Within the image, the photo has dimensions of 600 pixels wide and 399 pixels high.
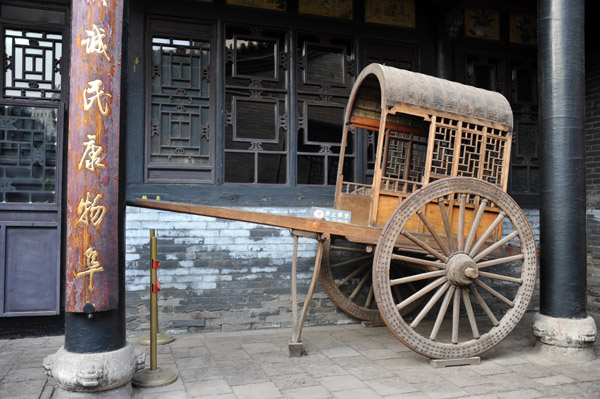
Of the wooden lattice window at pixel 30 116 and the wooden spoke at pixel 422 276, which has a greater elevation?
the wooden lattice window at pixel 30 116

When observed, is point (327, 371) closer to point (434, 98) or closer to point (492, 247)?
point (492, 247)

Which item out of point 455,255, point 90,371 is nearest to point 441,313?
point 455,255

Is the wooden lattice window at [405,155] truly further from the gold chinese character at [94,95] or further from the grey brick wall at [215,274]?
the gold chinese character at [94,95]

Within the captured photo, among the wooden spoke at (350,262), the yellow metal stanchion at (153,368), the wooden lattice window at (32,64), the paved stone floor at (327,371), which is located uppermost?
the wooden lattice window at (32,64)

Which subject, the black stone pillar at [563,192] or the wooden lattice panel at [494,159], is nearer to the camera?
the black stone pillar at [563,192]

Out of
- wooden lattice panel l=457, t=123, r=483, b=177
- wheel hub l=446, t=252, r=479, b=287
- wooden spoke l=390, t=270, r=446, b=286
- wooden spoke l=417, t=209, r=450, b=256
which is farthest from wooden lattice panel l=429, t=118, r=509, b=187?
wooden spoke l=390, t=270, r=446, b=286

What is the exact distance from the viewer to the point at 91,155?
3141 millimetres

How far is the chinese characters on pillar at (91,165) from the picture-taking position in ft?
10.2

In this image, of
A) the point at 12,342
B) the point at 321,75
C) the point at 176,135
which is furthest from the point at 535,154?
the point at 12,342

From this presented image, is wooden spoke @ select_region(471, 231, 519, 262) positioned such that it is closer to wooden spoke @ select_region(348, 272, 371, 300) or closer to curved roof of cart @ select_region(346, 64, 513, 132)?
curved roof of cart @ select_region(346, 64, 513, 132)

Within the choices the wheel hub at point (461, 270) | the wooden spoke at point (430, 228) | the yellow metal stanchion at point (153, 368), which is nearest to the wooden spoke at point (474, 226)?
the wheel hub at point (461, 270)

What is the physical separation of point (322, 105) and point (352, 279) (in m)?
2.07

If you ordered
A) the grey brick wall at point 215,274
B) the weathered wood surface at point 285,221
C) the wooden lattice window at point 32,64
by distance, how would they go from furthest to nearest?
the grey brick wall at point 215,274 < the wooden lattice window at point 32,64 < the weathered wood surface at point 285,221

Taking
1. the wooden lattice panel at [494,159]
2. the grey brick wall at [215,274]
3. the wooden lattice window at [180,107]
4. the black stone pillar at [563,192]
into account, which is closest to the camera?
the black stone pillar at [563,192]
